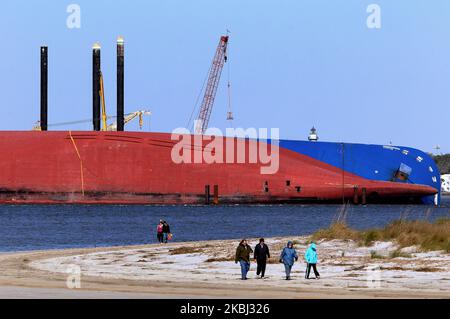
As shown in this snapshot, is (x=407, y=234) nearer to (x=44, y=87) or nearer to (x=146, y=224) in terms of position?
(x=146, y=224)

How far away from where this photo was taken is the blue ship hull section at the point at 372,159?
103 m

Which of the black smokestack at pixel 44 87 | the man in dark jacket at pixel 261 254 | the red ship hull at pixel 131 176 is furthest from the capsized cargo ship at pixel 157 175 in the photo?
the man in dark jacket at pixel 261 254

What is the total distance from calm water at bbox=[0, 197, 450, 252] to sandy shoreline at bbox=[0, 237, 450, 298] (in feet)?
33.5

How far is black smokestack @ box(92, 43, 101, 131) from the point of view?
103 metres

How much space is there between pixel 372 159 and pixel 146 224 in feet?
118

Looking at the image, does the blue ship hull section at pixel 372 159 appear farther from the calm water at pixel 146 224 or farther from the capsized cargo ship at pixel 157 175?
the calm water at pixel 146 224

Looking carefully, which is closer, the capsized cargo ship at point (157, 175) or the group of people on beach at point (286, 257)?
the group of people on beach at point (286, 257)

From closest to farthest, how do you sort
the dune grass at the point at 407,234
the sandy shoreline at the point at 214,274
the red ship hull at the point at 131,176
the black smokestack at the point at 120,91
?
the sandy shoreline at the point at 214,274 → the dune grass at the point at 407,234 → the red ship hull at the point at 131,176 → the black smokestack at the point at 120,91

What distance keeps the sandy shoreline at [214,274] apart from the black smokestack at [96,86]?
6339cm

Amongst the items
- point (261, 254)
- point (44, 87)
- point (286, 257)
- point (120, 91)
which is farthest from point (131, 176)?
point (286, 257)
